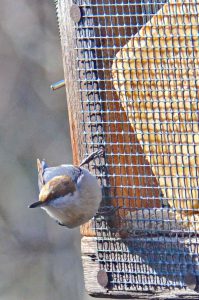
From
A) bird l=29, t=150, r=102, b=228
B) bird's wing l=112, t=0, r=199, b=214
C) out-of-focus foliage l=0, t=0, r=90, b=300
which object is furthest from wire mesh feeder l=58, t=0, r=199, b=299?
out-of-focus foliage l=0, t=0, r=90, b=300

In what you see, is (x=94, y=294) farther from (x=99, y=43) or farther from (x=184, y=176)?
(x=99, y=43)

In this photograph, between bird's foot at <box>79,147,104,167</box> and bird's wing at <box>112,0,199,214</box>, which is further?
bird's foot at <box>79,147,104,167</box>

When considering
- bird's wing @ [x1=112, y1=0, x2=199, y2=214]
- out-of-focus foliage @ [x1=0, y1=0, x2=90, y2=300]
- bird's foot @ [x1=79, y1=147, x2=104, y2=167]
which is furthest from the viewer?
out-of-focus foliage @ [x1=0, y1=0, x2=90, y2=300]

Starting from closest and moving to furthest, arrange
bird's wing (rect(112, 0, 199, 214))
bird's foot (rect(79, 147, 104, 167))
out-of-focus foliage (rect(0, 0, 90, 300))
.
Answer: bird's wing (rect(112, 0, 199, 214))
bird's foot (rect(79, 147, 104, 167))
out-of-focus foliage (rect(0, 0, 90, 300))

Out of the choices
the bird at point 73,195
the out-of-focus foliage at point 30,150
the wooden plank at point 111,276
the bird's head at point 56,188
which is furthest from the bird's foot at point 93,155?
the out-of-focus foliage at point 30,150

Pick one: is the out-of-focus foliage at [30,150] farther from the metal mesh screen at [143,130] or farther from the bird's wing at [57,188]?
the bird's wing at [57,188]

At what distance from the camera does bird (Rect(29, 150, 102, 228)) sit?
527 cm

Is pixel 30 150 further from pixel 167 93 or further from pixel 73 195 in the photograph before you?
pixel 167 93

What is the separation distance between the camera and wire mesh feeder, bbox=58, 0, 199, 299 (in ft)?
17.1

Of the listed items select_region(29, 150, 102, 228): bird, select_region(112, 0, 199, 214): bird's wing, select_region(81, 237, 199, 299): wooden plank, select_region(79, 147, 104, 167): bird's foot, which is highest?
select_region(112, 0, 199, 214): bird's wing

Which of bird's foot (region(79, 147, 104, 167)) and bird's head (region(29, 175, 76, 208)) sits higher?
bird's foot (region(79, 147, 104, 167))

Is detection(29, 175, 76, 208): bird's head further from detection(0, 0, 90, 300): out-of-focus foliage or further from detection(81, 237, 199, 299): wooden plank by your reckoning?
detection(0, 0, 90, 300): out-of-focus foliage

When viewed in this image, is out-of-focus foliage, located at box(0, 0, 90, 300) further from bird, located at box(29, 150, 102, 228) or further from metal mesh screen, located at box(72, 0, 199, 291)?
bird, located at box(29, 150, 102, 228)

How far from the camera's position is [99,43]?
534cm
